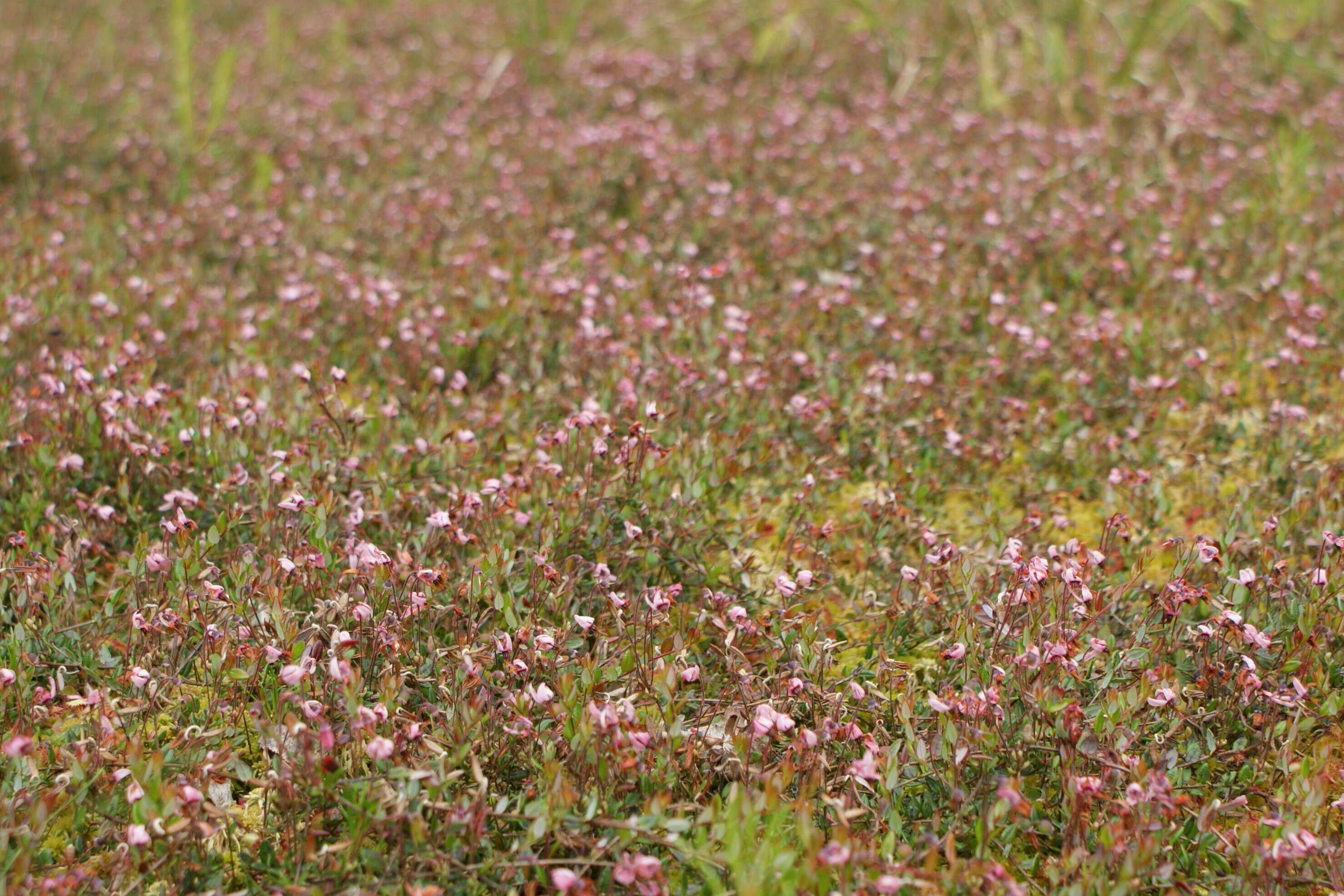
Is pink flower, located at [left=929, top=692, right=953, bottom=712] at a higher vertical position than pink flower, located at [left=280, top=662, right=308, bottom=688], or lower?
lower

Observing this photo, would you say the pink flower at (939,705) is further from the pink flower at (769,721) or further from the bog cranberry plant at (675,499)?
the pink flower at (769,721)

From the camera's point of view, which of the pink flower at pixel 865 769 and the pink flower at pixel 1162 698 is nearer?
the pink flower at pixel 865 769

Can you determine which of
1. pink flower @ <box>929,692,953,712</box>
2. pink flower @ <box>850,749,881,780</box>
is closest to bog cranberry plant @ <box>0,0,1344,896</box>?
pink flower @ <box>929,692,953,712</box>

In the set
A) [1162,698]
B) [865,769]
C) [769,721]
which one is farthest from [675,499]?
[1162,698]

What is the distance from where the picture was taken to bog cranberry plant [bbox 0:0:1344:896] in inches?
112

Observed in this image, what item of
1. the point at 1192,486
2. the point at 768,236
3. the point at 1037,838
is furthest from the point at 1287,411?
the point at 768,236

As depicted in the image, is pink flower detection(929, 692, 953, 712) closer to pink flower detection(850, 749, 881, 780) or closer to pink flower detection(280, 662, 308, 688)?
pink flower detection(850, 749, 881, 780)

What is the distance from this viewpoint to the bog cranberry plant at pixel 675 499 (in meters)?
2.85

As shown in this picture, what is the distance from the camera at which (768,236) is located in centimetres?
685

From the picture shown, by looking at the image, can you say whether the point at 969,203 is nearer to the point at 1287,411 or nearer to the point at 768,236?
the point at 768,236

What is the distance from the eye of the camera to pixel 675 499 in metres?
4.12

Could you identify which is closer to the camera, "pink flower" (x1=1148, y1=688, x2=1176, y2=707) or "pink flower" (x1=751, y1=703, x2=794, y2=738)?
"pink flower" (x1=751, y1=703, x2=794, y2=738)

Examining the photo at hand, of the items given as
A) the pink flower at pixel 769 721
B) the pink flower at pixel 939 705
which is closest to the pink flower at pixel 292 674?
the pink flower at pixel 769 721

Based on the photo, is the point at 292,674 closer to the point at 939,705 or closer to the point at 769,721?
the point at 769,721
